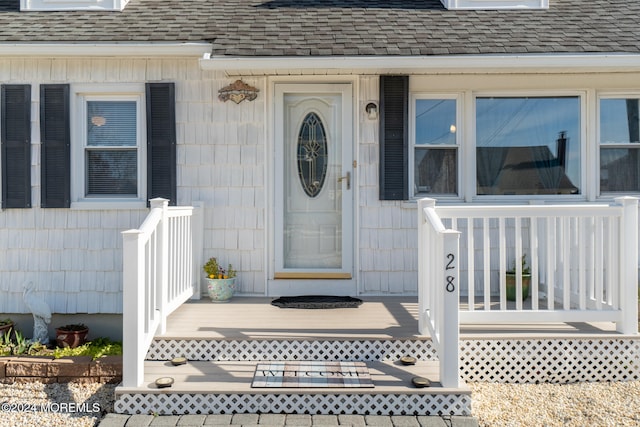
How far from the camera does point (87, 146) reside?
5.33 meters

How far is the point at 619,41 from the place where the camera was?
4973 millimetres

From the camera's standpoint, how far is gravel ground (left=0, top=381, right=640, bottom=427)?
3332 millimetres

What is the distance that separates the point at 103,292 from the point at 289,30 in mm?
3289

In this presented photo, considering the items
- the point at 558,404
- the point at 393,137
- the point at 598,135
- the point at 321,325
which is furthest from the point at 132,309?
the point at 598,135

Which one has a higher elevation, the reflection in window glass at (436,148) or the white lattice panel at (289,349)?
the reflection in window glass at (436,148)

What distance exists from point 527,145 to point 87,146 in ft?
15.0

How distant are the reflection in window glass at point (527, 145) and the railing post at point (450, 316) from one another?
2340mm

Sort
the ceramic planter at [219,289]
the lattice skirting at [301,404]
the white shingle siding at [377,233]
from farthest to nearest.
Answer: the white shingle siding at [377,233]
the ceramic planter at [219,289]
the lattice skirting at [301,404]

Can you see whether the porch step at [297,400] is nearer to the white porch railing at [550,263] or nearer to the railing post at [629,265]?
the white porch railing at [550,263]

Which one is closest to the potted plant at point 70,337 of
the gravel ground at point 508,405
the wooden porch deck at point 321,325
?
the gravel ground at point 508,405

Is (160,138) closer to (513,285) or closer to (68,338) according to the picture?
(68,338)

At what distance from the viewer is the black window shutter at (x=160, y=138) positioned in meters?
5.23

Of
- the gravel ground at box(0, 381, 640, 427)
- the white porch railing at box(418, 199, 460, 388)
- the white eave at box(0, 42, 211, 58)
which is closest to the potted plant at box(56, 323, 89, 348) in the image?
the gravel ground at box(0, 381, 640, 427)

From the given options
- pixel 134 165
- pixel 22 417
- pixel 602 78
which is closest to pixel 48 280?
pixel 134 165
